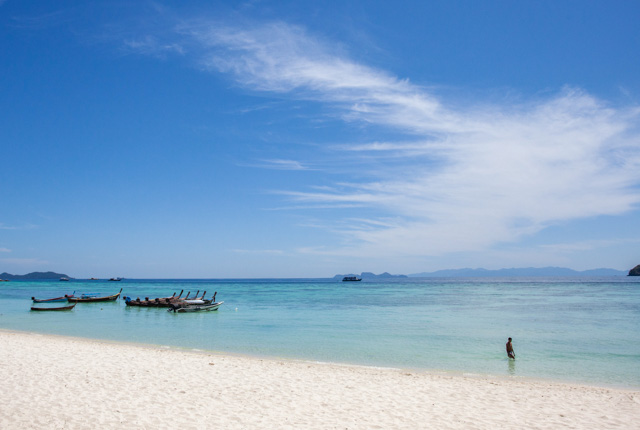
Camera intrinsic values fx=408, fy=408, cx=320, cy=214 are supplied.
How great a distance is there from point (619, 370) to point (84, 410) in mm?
18120

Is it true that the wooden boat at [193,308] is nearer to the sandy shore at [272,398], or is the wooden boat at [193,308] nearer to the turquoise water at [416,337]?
the turquoise water at [416,337]

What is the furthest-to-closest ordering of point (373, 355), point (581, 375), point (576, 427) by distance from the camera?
point (373, 355) < point (581, 375) < point (576, 427)

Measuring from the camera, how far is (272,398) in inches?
408

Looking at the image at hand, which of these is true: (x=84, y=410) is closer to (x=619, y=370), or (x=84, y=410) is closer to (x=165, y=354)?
(x=165, y=354)

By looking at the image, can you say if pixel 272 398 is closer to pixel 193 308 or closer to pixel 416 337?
pixel 416 337

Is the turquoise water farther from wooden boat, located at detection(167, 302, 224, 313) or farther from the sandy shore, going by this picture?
the sandy shore

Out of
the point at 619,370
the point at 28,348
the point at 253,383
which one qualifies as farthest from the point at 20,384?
the point at 619,370

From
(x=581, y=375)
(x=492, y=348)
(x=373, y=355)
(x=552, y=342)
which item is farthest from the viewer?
(x=552, y=342)

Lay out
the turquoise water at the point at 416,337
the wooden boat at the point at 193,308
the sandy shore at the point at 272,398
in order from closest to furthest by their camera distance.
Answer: the sandy shore at the point at 272,398 < the turquoise water at the point at 416,337 < the wooden boat at the point at 193,308

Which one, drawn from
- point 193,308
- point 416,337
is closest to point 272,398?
point 416,337

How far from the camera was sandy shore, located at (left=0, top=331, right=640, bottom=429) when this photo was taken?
28.0ft

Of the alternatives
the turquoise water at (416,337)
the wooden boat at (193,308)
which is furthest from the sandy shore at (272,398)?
the wooden boat at (193,308)

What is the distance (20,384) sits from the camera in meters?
10.8

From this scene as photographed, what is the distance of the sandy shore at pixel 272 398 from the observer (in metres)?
8.54
